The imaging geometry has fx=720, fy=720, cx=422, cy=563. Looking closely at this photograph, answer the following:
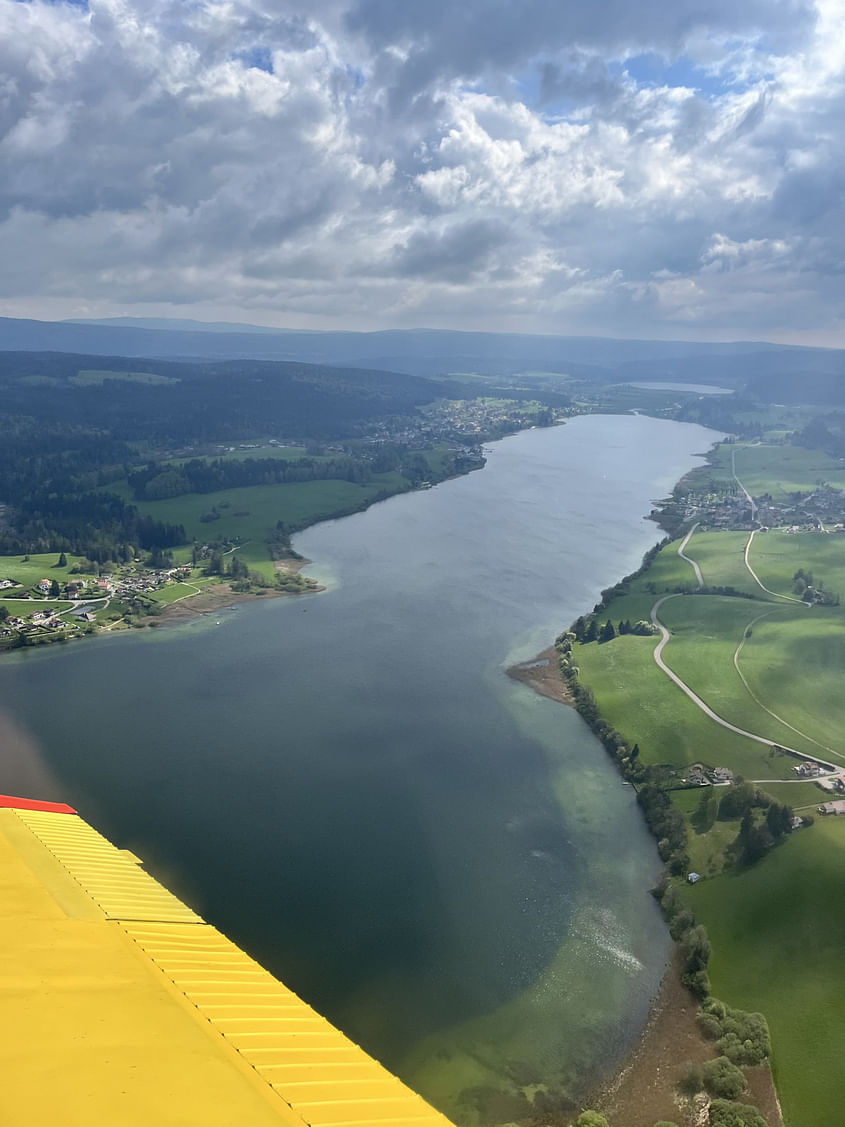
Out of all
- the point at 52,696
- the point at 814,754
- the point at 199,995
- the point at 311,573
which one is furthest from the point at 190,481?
the point at 199,995

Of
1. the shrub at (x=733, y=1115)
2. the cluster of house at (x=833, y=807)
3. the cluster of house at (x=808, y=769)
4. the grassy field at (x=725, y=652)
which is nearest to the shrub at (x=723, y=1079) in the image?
the shrub at (x=733, y=1115)

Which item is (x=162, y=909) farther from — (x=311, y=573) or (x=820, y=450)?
(x=820, y=450)

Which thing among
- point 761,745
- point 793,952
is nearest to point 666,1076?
point 793,952

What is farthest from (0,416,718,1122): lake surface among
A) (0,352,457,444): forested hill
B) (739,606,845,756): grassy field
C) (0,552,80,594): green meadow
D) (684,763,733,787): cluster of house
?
(0,352,457,444): forested hill

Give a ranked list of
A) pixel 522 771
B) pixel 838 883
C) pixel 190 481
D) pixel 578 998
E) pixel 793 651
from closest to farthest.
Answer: pixel 578 998 → pixel 838 883 → pixel 522 771 → pixel 793 651 → pixel 190 481

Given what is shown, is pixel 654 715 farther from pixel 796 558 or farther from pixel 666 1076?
pixel 796 558

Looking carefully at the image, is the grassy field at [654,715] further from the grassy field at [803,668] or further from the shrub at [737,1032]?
the shrub at [737,1032]

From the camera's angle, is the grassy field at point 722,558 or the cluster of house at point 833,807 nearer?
the cluster of house at point 833,807
